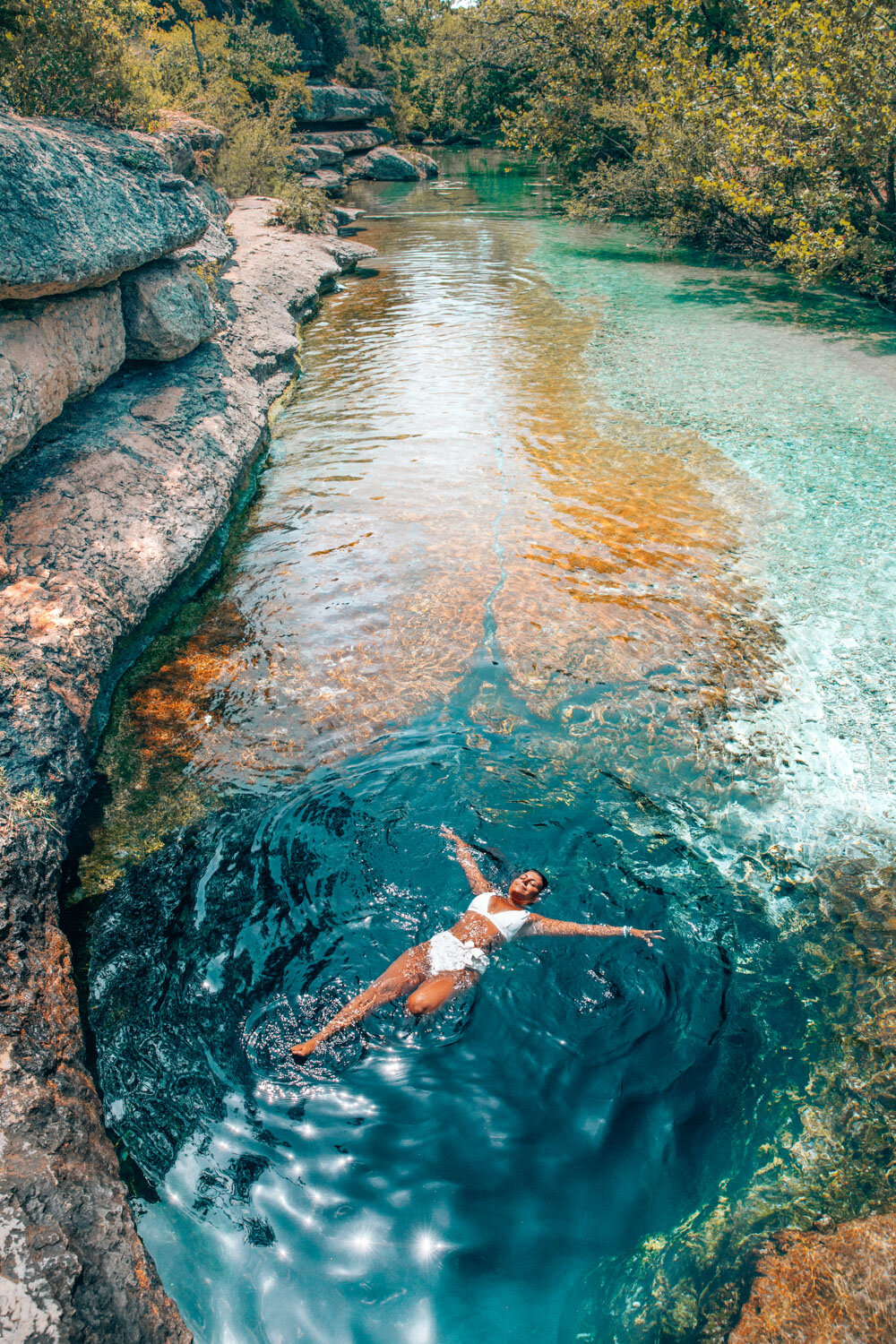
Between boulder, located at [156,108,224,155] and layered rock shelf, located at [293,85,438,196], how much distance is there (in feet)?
71.6

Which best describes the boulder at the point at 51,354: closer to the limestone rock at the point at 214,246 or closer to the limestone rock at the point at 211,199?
the limestone rock at the point at 214,246

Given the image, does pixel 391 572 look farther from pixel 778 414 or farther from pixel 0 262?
pixel 778 414

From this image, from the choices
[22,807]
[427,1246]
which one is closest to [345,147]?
[22,807]

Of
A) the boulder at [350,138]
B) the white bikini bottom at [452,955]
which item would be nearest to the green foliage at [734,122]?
the boulder at [350,138]

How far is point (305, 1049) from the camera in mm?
3615

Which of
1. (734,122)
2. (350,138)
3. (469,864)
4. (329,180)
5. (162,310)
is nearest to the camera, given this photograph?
(469,864)

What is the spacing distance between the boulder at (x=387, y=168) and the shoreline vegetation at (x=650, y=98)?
12.2 ft

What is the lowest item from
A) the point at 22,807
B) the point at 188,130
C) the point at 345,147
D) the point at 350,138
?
the point at 22,807

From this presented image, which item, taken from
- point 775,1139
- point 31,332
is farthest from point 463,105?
point 775,1139

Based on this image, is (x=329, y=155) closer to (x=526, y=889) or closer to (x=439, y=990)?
(x=526, y=889)

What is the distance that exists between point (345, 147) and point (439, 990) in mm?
45200

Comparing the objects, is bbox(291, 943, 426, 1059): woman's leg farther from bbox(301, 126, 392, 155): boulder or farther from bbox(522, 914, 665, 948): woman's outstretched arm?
bbox(301, 126, 392, 155): boulder

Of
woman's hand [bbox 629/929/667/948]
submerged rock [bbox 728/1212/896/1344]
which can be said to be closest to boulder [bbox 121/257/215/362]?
woman's hand [bbox 629/929/667/948]

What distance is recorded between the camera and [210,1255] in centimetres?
303
